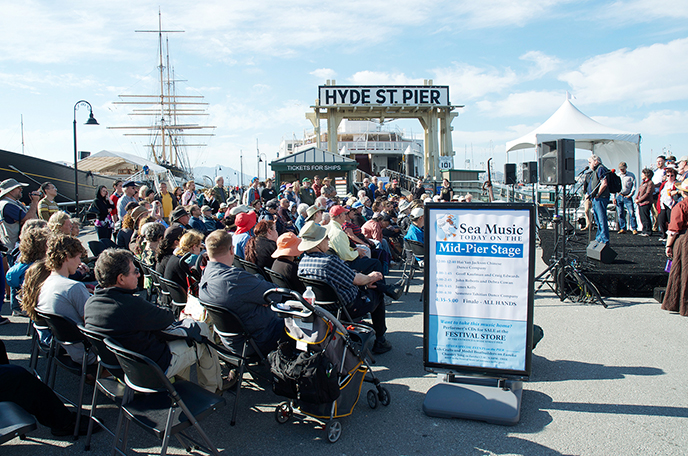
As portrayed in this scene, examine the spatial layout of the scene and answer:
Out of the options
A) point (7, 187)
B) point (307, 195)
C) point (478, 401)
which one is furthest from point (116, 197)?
point (478, 401)

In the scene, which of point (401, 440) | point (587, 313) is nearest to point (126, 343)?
point (401, 440)

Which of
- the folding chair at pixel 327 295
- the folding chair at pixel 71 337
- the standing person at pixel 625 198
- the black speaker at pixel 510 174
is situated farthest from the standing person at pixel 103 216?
the standing person at pixel 625 198

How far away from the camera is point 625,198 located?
504 inches

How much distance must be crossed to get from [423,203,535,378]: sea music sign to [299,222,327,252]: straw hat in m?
1.22

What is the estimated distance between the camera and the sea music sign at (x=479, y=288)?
11.8 ft

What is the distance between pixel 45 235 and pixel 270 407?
3185 millimetres

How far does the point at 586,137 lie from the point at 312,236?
42.3 ft

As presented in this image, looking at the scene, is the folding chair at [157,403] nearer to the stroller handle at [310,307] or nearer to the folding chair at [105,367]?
the folding chair at [105,367]

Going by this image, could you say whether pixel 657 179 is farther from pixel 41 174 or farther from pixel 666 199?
pixel 41 174

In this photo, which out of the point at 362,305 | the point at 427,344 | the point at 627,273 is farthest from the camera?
the point at 627,273

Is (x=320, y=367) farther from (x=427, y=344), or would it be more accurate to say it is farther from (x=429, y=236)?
(x=429, y=236)

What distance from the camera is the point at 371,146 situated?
1479 inches

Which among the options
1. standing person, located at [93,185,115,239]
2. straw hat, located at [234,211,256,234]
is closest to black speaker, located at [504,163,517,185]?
straw hat, located at [234,211,256,234]

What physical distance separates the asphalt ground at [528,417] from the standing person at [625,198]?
809cm
